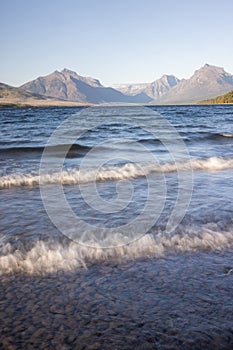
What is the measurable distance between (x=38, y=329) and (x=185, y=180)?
5848mm

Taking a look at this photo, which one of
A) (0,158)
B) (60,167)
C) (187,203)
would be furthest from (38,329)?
(0,158)

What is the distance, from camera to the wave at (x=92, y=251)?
139 inches

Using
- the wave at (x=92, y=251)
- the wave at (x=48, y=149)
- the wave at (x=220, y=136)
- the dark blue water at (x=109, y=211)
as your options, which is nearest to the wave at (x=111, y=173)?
the dark blue water at (x=109, y=211)

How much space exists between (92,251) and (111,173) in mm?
4911

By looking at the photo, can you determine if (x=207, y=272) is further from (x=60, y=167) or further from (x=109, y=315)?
(x=60, y=167)

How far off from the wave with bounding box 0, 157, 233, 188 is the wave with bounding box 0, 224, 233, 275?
3683mm

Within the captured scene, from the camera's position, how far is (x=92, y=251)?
3857 millimetres

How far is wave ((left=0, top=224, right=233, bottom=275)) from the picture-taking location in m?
3.54

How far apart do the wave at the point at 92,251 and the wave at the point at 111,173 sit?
145 inches

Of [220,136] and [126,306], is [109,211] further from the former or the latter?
[220,136]

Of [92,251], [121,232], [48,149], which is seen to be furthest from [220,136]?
[92,251]

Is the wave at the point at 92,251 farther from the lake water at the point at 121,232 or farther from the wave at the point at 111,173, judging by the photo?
the wave at the point at 111,173

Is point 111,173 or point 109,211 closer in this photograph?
point 109,211

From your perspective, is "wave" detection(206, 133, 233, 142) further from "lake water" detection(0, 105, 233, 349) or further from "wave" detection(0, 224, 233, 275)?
"wave" detection(0, 224, 233, 275)
